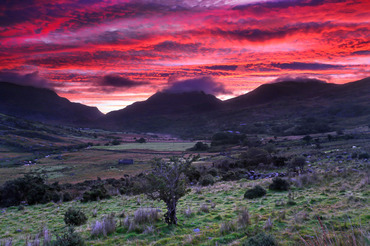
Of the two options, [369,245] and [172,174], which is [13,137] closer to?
[172,174]

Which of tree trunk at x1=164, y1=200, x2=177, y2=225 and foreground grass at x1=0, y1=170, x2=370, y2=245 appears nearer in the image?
foreground grass at x1=0, y1=170, x2=370, y2=245

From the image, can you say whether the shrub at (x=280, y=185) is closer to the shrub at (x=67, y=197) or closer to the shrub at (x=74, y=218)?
the shrub at (x=74, y=218)

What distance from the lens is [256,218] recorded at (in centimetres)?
929

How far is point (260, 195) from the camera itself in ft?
45.8

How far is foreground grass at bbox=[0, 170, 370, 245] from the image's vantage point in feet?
24.4

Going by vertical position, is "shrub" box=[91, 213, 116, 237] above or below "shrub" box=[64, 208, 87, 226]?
above

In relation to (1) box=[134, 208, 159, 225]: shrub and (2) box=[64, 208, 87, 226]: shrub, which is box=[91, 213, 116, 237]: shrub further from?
(2) box=[64, 208, 87, 226]: shrub

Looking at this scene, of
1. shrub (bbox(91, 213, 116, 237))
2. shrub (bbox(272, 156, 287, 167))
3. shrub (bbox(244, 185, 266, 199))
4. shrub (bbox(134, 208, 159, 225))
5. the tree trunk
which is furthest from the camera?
shrub (bbox(272, 156, 287, 167))

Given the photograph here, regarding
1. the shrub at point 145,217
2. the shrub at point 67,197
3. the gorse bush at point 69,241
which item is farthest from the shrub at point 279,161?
the gorse bush at point 69,241

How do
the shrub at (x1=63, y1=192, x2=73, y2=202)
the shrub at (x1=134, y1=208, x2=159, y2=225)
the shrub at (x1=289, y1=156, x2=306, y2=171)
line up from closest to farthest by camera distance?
the shrub at (x1=134, y1=208, x2=159, y2=225), the shrub at (x1=63, y1=192, x2=73, y2=202), the shrub at (x1=289, y1=156, x2=306, y2=171)

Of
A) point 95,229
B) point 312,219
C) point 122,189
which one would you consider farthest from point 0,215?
point 312,219

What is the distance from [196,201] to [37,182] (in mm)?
16567

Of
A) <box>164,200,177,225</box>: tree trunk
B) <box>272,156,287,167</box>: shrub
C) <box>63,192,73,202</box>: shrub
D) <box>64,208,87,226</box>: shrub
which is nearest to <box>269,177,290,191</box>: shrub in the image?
<box>164,200,177,225</box>: tree trunk

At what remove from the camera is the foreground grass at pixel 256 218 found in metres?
7.45
